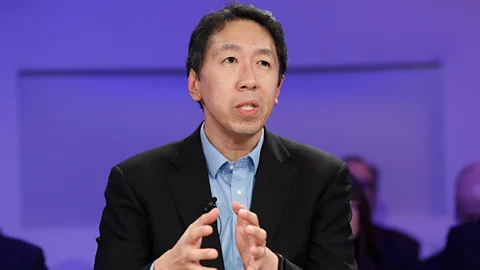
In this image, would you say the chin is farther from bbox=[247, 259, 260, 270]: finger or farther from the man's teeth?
bbox=[247, 259, 260, 270]: finger

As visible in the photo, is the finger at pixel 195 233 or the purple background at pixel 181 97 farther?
the purple background at pixel 181 97

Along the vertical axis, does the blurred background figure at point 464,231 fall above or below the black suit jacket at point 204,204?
below

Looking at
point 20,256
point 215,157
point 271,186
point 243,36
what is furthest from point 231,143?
point 20,256

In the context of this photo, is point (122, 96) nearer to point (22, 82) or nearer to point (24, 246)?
point (22, 82)

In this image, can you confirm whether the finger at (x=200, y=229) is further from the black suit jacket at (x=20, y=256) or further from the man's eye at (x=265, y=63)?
the black suit jacket at (x=20, y=256)

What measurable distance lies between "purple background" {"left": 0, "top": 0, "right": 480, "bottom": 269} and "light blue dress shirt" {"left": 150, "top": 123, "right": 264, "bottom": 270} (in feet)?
7.29

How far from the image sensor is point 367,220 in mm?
3812

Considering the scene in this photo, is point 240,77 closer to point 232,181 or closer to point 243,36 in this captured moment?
point 243,36

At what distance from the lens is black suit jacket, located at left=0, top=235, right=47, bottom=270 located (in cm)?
315

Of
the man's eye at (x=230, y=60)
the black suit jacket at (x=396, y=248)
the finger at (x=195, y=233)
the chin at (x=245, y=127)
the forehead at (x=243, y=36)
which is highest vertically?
the forehead at (x=243, y=36)

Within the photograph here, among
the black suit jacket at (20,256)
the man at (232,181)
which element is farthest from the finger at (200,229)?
the black suit jacket at (20,256)

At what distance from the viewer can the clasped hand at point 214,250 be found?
171 centimetres

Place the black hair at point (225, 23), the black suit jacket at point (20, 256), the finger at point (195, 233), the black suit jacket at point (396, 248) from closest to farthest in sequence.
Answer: the finger at point (195, 233) → the black hair at point (225, 23) → the black suit jacket at point (20, 256) → the black suit jacket at point (396, 248)

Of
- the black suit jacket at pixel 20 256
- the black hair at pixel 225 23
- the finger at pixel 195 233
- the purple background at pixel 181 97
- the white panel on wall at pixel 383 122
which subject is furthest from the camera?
the white panel on wall at pixel 383 122
